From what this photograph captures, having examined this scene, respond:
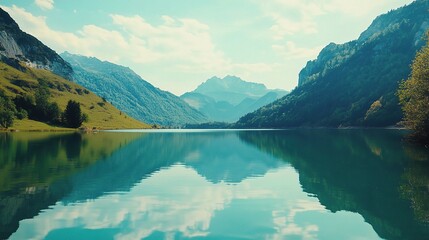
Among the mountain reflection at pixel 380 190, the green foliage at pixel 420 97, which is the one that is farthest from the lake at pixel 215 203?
the green foliage at pixel 420 97

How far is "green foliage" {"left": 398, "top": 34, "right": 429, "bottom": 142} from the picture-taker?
77.5 meters

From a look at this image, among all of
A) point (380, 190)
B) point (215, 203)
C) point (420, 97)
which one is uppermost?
point (420, 97)

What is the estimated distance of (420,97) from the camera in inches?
3137

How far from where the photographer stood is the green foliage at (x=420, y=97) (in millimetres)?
77500

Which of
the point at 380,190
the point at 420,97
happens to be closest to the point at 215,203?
the point at 380,190

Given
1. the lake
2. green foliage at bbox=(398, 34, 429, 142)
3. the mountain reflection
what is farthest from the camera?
green foliage at bbox=(398, 34, 429, 142)

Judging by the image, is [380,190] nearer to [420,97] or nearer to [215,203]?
[215,203]

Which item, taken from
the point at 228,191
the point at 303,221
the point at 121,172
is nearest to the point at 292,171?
the point at 228,191

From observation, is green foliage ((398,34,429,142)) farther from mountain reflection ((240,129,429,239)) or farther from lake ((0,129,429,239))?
lake ((0,129,429,239))

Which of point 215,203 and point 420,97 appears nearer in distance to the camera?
point 215,203

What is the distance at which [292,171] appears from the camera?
52719 mm

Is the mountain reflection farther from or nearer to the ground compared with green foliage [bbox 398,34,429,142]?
nearer to the ground

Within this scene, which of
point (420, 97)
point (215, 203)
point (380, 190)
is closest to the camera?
point (215, 203)

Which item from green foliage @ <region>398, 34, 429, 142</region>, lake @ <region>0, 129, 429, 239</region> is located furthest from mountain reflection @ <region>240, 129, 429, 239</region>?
green foliage @ <region>398, 34, 429, 142</region>
